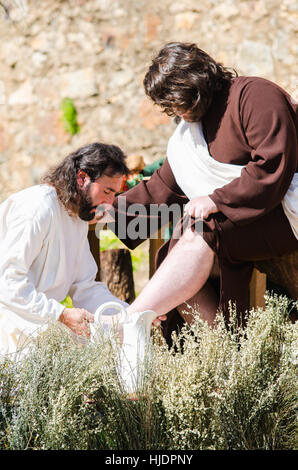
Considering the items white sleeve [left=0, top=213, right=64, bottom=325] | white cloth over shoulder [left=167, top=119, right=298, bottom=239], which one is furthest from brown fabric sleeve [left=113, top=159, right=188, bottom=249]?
white sleeve [left=0, top=213, right=64, bottom=325]

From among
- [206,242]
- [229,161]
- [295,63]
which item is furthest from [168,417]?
[295,63]

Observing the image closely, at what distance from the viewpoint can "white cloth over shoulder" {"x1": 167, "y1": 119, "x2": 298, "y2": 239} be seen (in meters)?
2.57

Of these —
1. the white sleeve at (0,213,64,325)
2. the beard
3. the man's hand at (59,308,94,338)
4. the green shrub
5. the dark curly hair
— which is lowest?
the green shrub

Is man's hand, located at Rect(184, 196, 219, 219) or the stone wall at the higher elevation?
the stone wall

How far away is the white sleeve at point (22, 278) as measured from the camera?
99.5 inches

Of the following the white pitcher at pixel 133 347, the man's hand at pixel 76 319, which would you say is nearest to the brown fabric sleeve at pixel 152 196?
the man's hand at pixel 76 319

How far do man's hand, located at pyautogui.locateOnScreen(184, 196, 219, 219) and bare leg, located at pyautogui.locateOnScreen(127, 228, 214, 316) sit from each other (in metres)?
0.08

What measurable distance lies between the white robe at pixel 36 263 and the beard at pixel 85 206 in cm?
6

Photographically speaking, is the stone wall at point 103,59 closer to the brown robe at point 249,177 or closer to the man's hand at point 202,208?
the brown robe at point 249,177

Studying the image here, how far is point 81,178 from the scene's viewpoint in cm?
272

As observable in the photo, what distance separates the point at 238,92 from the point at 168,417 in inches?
55.7

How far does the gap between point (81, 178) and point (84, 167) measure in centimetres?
5

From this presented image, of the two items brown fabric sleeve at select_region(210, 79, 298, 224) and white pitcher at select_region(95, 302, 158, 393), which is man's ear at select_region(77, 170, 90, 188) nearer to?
brown fabric sleeve at select_region(210, 79, 298, 224)
